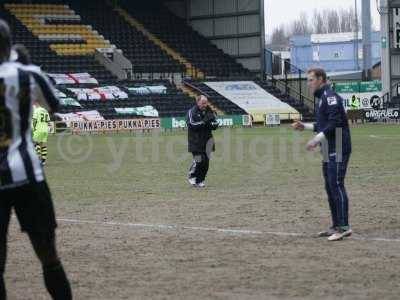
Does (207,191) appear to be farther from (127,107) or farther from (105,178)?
(127,107)

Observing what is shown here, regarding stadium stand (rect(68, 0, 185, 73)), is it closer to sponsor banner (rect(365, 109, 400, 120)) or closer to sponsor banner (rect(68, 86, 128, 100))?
sponsor banner (rect(68, 86, 128, 100))

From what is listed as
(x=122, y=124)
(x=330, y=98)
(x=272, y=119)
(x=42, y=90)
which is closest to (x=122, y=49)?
(x=122, y=124)

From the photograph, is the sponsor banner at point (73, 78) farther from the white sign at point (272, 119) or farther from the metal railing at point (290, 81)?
the metal railing at point (290, 81)

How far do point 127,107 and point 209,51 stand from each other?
39.0ft

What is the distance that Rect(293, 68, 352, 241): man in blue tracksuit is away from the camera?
10766mm

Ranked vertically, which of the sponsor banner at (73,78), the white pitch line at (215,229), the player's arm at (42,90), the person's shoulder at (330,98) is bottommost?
the white pitch line at (215,229)

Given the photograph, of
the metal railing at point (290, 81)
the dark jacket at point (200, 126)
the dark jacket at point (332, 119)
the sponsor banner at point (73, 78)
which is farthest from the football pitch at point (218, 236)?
the metal railing at point (290, 81)

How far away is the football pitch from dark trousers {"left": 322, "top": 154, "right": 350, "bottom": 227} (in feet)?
1.09

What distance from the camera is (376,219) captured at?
1256cm

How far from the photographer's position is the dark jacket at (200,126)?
738 inches

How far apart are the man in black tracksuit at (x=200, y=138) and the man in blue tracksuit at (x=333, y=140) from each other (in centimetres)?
766

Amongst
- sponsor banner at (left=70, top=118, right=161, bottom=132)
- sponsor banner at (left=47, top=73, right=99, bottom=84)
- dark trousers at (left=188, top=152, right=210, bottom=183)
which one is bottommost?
dark trousers at (left=188, top=152, right=210, bottom=183)

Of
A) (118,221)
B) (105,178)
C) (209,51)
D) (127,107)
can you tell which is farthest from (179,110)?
(118,221)

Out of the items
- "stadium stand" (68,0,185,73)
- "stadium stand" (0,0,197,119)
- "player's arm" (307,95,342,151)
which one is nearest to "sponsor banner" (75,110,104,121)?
"stadium stand" (0,0,197,119)
